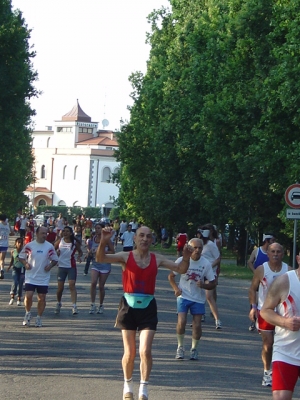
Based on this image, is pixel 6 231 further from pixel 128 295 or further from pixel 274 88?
pixel 128 295

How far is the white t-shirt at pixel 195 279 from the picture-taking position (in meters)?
12.6

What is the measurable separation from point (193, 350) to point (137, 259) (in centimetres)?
345

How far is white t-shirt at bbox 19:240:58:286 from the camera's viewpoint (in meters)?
15.6

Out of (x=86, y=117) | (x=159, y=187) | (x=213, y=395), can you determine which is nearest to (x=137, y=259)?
(x=213, y=395)

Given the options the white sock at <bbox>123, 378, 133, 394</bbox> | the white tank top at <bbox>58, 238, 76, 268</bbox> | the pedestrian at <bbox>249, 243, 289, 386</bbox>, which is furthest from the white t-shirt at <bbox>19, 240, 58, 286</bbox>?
the white sock at <bbox>123, 378, 133, 394</bbox>

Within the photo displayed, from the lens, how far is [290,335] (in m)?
6.39

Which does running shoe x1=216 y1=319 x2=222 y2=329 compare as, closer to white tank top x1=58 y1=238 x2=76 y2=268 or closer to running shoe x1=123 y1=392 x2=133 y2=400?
white tank top x1=58 y1=238 x2=76 y2=268

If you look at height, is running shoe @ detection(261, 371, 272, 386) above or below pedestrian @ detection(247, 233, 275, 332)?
below

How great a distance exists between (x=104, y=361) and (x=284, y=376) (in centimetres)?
546

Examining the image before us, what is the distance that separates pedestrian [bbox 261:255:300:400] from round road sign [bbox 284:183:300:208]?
14.8 meters

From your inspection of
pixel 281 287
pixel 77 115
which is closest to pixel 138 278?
pixel 281 287

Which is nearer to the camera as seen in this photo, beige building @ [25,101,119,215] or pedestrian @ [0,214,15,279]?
pedestrian @ [0,214,15,279]

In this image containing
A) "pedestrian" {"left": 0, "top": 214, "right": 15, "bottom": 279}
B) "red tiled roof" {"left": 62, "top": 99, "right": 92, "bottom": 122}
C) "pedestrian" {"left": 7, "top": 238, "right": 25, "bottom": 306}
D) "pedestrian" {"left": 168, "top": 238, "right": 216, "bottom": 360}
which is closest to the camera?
"pedestrian" {"left": 168, "top": 238, "right": 216, "bottom": 360}

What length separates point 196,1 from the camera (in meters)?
43.9
